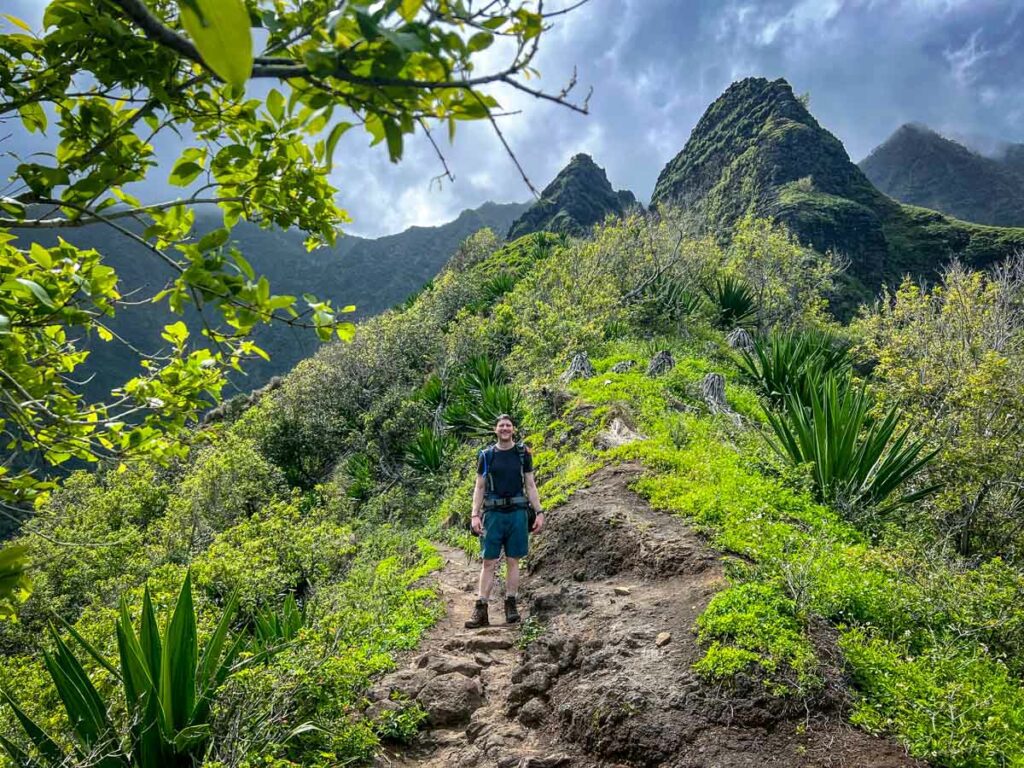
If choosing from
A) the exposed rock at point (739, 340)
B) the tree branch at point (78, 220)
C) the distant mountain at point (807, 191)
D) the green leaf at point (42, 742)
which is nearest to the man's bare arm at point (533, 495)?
the green leaf at point (42, 742)

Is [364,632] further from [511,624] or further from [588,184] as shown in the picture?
[588,184]

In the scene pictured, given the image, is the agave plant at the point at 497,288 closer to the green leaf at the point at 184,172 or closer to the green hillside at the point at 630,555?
the green hillside at the point at 630,555

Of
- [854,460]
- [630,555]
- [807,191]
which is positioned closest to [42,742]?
[630,555]

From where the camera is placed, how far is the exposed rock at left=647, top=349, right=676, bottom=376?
30.6ft

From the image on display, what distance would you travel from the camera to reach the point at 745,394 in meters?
8.86

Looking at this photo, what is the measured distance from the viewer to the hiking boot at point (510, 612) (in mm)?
4934

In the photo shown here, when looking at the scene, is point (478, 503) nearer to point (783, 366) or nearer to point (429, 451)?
point (783, 366)

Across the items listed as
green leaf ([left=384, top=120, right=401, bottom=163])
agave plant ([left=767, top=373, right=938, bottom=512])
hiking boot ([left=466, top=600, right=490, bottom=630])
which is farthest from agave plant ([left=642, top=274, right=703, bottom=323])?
green leaf ([left=384, top=120, right=401, bottom=163])

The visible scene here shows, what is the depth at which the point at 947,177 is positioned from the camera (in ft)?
302

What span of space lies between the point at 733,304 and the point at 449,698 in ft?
41.7

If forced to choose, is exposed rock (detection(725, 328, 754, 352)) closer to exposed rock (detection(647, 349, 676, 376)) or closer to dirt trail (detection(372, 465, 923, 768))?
exposed rock (detection(647, 349, 676, 376))

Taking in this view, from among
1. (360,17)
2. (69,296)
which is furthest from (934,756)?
(69,296)

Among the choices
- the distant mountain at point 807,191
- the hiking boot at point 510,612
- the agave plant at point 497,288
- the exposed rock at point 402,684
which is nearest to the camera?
the exposed rock at point 402,684

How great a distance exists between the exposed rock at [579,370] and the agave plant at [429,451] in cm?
302
